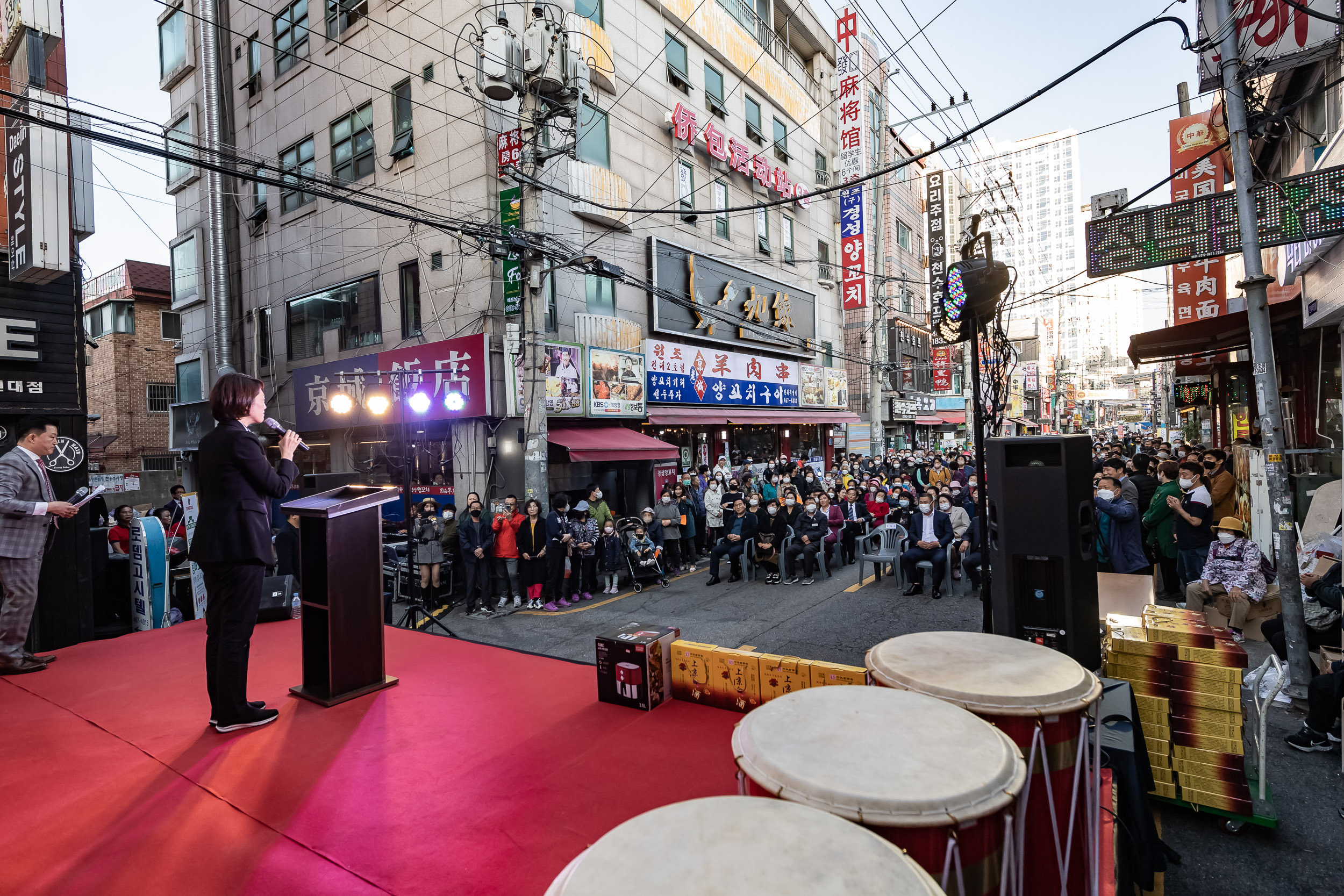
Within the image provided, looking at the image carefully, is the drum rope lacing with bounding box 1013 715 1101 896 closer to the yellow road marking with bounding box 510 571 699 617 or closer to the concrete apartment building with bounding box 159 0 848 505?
the yellow road marking with bounding box 510 571 699 617

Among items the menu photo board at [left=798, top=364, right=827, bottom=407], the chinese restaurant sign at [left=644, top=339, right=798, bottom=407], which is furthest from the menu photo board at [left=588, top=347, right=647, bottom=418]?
the menu photo board at [left=798, top=364, right=827, bottom=407]

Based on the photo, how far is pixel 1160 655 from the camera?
146 inches

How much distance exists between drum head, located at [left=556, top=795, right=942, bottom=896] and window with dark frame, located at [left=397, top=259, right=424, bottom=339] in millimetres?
14349

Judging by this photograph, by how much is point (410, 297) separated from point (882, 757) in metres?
14.8

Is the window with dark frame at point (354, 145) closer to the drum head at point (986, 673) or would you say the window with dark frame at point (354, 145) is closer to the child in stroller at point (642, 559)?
the child in stroller at point (642, 559)

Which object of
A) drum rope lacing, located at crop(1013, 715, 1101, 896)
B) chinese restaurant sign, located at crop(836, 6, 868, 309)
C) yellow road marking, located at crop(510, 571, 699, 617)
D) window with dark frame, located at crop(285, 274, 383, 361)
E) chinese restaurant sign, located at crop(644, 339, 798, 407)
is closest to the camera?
drum rope lacing, located at crop(1013, 715, 1101, 896)

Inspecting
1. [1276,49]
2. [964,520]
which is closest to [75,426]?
[964,520]

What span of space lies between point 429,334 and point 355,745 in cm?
1163

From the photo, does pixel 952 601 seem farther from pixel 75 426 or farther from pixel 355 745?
pixel 75 426

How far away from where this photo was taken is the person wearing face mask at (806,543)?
35.2 ft

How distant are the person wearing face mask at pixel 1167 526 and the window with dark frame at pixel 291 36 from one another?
20.3 metres

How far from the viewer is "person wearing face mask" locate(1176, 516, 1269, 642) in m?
6.48

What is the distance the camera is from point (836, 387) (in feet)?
80.7

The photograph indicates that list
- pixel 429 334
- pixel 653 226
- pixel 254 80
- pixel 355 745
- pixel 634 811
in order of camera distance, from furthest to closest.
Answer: pixel 254 80, pixel 653 226, pixel 429 334, pixel 355 745, pixel 634 811
